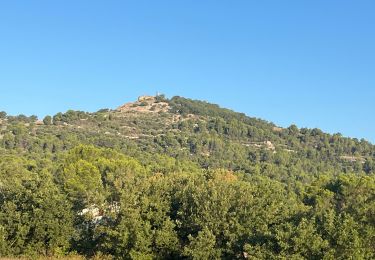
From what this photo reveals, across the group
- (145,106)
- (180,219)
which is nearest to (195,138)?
(145,106)

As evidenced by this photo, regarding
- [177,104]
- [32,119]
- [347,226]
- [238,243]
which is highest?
[177,104]

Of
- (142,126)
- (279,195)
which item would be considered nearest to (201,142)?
(142,126)

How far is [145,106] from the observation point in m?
179

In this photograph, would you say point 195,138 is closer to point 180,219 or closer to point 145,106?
point 145,106

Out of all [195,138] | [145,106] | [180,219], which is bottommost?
[180,219]

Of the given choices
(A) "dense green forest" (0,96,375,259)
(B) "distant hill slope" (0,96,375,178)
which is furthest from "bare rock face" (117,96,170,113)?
(A) "dense green forest" (0,96,375,259)

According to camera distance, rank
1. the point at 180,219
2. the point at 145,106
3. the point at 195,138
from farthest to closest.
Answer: the point at 145,106 → the point at 195,138 → the point at 180,219

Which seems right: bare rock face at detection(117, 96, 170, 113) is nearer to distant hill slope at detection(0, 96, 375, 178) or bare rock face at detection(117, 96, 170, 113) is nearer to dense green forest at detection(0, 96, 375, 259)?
distant hill slope at detection(0, 96, 375, 178)

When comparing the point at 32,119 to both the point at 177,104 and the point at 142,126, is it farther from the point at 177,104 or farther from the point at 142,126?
the point at 177,104

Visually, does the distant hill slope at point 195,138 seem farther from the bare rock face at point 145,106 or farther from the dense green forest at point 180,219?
the dense green forest at point 180,219

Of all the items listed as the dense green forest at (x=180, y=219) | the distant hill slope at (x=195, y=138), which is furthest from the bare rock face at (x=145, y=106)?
the dense green forest at (x=180, y=219)

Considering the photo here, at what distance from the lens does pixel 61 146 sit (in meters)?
98.0

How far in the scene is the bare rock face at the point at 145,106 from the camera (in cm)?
17289

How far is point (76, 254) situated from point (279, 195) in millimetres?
12073
